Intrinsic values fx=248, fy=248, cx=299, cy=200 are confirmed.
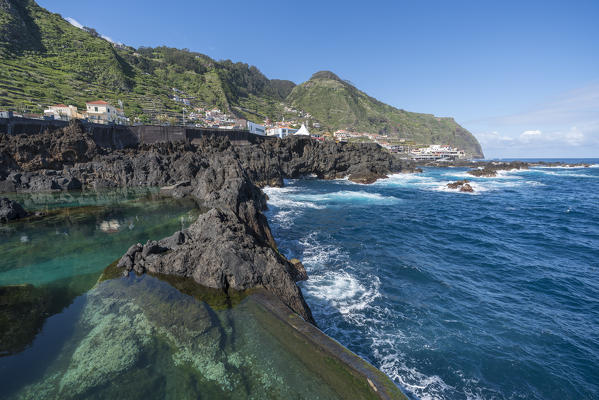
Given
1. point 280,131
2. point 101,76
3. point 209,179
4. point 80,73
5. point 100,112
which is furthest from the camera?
point 280,131

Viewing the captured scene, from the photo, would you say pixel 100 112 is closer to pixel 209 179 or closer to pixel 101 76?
pixel 101 76

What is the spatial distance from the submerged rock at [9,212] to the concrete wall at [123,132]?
994 inches

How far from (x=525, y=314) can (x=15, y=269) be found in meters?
21.5

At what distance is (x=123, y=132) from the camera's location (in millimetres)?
44156

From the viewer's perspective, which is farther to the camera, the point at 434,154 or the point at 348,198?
the point at 434,154

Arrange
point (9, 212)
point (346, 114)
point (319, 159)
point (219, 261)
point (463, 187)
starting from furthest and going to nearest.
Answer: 1. point (346, 114)
2. point (319, 159)
3. point (463, 187)
4. point (9, 212)
5. point (219, 261)

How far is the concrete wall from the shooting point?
3400cm

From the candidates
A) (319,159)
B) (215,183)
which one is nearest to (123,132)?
(215,183)

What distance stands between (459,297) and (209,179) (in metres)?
21.8

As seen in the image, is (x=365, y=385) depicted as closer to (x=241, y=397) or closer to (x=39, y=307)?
(x=241, y=397)

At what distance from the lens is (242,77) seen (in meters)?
166

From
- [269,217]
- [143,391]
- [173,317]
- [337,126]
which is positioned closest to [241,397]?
[143,391]

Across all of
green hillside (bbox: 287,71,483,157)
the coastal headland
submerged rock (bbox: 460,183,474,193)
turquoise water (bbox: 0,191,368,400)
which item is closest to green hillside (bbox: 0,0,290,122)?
the coastal headland

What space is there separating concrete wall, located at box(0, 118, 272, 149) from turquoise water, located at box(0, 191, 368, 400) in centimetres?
3654
